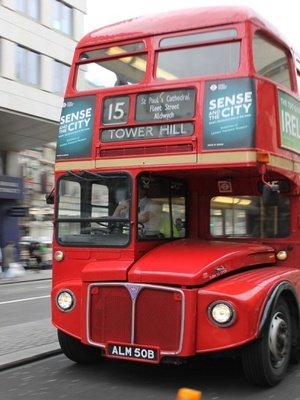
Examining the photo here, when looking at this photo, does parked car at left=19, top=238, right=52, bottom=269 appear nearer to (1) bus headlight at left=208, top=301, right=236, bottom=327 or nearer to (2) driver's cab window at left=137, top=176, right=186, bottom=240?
(2) driver's cab window at left=137, top=176, right=186, bottom=240

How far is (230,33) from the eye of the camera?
236 inches

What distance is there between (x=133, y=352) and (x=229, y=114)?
2.45 m

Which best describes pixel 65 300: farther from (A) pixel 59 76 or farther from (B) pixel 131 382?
(A) pixel 59 76

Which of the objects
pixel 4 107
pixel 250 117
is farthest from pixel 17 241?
pixel 250 117

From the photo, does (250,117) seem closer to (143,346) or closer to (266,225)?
(266,225)

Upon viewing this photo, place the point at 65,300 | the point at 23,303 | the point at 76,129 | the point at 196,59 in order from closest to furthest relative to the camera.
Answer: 1. the point at 65,300
2. the point at 196,59
3. the point at 76,129
4. the point at 23,303

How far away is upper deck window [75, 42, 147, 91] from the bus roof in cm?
13

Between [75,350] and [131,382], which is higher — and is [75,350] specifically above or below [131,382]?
above

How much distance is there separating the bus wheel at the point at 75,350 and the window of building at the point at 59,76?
20691mm

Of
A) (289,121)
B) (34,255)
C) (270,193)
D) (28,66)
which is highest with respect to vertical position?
(28,66)

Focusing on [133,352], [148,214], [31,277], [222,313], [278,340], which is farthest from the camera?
[31,277]

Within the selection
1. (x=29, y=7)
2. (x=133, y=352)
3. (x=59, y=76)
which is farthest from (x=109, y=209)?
(x=59, y=76)

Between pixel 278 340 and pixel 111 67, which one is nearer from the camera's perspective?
pixel 278 340

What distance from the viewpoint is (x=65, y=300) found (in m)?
5.95
